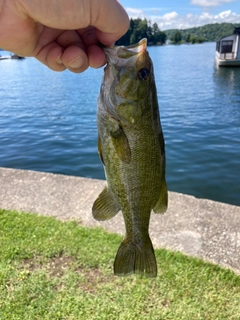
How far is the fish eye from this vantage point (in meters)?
1.99

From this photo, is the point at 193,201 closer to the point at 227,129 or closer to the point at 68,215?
the point at 68,215

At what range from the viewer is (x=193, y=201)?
555 centimetres

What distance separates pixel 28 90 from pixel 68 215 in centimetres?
2347

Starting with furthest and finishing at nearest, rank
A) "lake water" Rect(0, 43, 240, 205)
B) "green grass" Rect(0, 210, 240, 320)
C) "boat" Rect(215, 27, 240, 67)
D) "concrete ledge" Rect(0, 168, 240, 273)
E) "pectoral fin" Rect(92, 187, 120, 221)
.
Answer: "boat" Rect(215, 27, 240, 67)
"lake water" Rect(0, 43, 240, 205)
"concrete ledge" Rect(0, 168, 240, 273)
"green grass" Rect(0, 210, 240, 320)
"pectoral fin" Rect(92, 187, 120, 221)

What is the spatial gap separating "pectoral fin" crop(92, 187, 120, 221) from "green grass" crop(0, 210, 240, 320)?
65.1 inches

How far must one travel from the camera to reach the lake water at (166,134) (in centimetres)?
977

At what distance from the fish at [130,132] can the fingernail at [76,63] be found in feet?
0.74

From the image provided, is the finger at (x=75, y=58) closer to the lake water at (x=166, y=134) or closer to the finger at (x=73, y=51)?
the finger at (x=73, y=51)

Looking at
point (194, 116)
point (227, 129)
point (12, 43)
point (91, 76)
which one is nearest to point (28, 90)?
point (91, 76)

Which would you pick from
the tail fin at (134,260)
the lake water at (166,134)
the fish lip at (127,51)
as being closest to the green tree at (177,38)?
the lake water at (166,134)

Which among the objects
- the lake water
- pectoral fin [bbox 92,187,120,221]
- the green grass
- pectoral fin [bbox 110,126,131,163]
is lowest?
the lake water

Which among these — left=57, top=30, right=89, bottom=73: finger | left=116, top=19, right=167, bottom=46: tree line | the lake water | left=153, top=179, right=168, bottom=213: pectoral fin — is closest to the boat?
the lake water

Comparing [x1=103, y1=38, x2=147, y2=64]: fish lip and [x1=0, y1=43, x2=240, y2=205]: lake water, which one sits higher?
[x1=103, y1=38, x2=147, y2=64]: fish lip

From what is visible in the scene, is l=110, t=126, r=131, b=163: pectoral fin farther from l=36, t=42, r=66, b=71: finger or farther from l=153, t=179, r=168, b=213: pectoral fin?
l=36, t=42, r=66, b=71: finger
